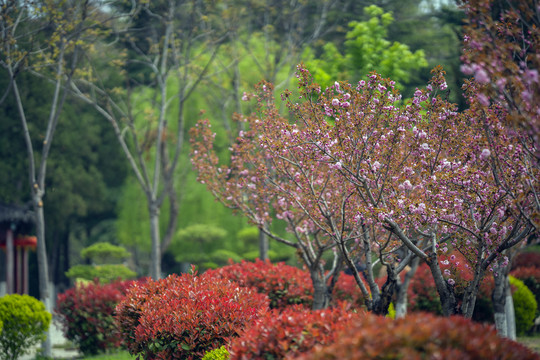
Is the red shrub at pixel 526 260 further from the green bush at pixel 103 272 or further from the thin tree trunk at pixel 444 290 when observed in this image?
the green bush at pixel 103 272

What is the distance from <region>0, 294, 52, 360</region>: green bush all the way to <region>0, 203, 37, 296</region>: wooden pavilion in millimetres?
7197

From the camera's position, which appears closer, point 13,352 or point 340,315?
→ point 340,315

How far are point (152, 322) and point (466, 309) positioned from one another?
374 centimetres

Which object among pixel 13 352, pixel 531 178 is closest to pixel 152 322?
pixel 531 178

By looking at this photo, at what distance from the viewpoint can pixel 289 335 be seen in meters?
5.10

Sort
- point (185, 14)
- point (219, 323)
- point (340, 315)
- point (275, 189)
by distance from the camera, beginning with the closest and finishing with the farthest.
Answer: point (340, 315) < point (219, 323) < point (275, 189) < point (185, 14)

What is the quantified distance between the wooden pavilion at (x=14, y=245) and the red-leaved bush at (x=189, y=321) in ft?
40.3

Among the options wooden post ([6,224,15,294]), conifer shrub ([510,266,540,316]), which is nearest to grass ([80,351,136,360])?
wooden post ([6,224,15,294])

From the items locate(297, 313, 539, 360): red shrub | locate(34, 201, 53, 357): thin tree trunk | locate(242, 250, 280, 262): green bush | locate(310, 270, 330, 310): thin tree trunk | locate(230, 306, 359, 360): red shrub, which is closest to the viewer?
locate(297, 313, 539, 360): red shrub

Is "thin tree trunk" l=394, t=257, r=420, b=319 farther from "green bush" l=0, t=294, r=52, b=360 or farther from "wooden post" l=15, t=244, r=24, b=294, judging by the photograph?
"wooden post" l=15, t=244, r=24, b=294

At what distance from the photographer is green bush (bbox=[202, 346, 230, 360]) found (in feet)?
21.5

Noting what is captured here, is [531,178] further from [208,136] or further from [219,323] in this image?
[208,136]

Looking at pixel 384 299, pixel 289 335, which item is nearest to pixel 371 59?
pixel 384 299

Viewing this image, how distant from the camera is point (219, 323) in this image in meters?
7.10
